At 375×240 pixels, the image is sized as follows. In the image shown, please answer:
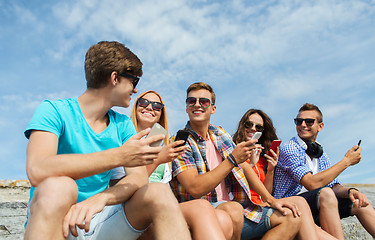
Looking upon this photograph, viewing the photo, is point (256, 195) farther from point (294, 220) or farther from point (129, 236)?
point (129, 236)

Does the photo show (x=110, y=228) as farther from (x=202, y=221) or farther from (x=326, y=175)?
(x=326, y=175)

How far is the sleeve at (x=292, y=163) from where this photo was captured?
4508 millimetres

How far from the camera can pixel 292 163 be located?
455 cm

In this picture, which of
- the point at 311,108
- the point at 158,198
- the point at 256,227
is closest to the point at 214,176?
the point at 256,227

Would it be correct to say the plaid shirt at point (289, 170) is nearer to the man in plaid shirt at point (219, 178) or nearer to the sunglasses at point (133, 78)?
the man in plaid shirt at point (219, 178)

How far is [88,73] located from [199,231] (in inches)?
62.1

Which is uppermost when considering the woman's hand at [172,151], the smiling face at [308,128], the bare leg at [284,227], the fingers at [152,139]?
the smiling face at [308,128]

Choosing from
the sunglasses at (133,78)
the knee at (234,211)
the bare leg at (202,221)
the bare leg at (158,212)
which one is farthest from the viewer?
the knee at (234,211)

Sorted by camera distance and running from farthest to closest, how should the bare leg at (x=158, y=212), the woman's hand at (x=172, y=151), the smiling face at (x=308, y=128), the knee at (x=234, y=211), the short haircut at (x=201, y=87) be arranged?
the smiling face at (x=308, y=128) → the short haircut at (x=201, y=87) → the knee at (x=234, y=211) → the woman's hand at (x=172, y=151) → the bare leg at (x=158, y=212)

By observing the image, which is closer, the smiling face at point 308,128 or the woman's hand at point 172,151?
the woman's hand at point 172,151

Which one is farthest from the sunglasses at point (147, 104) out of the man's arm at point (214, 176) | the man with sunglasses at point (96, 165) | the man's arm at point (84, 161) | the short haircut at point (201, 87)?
the man's arm at point (84, 161)

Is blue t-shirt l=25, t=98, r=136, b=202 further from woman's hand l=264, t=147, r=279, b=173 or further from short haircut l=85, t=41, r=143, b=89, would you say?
woman's hand l=264, t=147, r=279, b=173

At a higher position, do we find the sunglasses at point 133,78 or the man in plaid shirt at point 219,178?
the sunglasses at point 133,78

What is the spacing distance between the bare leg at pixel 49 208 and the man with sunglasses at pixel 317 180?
3185mm
